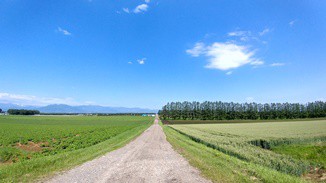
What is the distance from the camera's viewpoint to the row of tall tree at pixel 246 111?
156 meters

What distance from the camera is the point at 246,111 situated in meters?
163

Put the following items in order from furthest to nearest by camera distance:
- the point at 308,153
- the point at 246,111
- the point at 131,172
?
the point at 246,111 → the point at 308,153 → the point at 131,172

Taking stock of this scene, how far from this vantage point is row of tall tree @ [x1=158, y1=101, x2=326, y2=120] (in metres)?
156

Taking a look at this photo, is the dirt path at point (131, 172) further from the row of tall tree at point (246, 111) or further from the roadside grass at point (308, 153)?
the row of tall tree at point (246, 111)

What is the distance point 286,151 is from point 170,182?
15.9 m

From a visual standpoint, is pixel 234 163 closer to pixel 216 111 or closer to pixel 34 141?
pixel 34 141

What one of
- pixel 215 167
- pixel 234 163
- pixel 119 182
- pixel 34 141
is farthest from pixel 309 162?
pixel 34 141

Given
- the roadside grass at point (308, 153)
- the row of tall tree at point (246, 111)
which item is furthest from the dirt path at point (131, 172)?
the row of tall tree at point (246, 111)

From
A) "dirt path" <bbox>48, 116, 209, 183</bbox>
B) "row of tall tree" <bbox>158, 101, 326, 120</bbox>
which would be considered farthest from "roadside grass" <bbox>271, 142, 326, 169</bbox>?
"row of tall tree" <bbox>158, 101, 326, 120</bbox>

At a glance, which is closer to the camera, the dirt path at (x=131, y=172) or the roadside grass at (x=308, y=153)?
the dirt path at (x=131, y=172)

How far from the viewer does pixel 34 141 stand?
108ft

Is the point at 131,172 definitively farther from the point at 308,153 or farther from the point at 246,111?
the point at 246,111

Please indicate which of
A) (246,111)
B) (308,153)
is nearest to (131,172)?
(308,153)

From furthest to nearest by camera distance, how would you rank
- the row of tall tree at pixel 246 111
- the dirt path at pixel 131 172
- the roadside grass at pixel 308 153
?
the row of tall tree at pixel 246 111 < the roadside grass at pixel 308 153 < the dirt path at pixel 131 172
